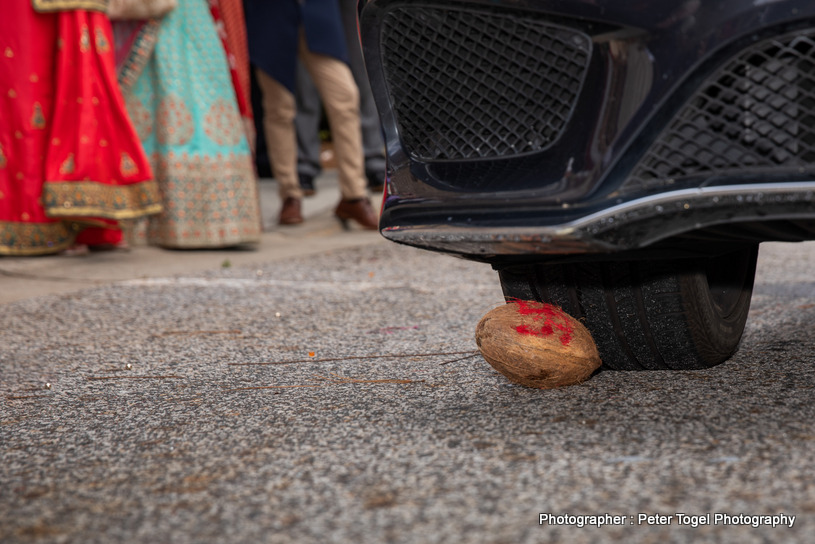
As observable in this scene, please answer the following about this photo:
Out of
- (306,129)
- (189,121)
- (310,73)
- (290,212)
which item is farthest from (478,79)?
(306,129)

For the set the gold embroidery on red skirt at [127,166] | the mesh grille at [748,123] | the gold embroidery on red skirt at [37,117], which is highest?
the mesh grille at [748,123]

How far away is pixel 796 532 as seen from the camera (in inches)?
38.5

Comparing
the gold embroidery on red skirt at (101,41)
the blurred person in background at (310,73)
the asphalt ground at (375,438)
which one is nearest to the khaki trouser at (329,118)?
the blurred person in background at (310,73)

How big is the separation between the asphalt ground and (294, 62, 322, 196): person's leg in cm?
389

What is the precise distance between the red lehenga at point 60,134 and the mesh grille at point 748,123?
277 cm

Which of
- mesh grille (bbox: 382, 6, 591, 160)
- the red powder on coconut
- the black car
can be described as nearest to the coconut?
the red powder on coconut

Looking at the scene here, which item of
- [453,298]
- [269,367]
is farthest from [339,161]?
[269,367]

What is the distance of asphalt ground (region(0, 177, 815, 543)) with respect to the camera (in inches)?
41.6

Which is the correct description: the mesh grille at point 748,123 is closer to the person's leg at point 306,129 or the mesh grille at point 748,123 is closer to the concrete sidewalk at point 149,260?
the concrete sidewalk at point 149,260

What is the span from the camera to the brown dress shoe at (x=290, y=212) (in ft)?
16.2

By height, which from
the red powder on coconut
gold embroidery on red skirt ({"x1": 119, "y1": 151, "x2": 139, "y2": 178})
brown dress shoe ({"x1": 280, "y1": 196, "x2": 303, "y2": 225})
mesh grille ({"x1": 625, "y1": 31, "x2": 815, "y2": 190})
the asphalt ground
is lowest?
brown dress shoe ({"x1": 280, "y1": 196, "x2": 303, "y2": 225})

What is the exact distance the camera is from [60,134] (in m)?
3.54

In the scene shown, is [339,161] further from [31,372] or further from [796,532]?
[796,532]

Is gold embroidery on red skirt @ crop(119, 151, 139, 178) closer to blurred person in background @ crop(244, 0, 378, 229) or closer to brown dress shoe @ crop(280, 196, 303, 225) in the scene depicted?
blurred person in background @ crop(244, 0, 378, 229)
